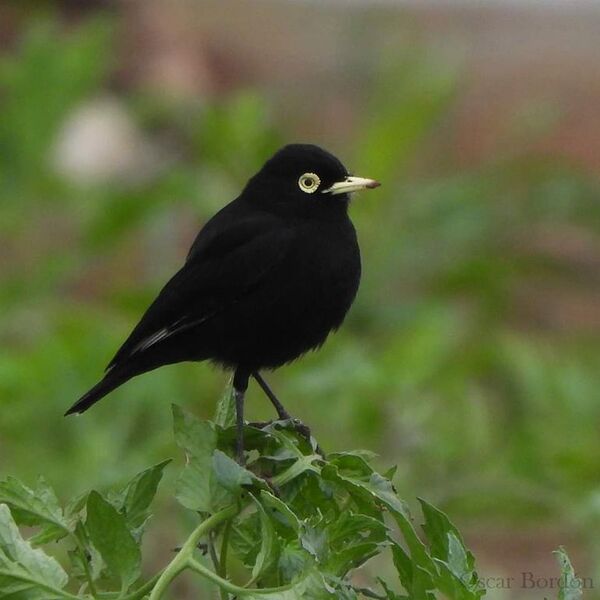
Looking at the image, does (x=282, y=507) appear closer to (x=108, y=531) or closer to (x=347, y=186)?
(x=108, y=531)

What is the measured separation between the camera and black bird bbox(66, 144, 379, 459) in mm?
4109

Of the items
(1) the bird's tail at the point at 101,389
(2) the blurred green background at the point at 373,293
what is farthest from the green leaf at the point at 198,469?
(2) the blurred green background at the point at 373,293

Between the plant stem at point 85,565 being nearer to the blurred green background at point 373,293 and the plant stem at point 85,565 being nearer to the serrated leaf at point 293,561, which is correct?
the serrated leaf at point 293,561

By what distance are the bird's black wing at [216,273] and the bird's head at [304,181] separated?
0.29ft

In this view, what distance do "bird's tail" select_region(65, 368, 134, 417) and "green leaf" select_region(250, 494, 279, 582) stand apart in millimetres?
1406

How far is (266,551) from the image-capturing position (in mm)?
2516

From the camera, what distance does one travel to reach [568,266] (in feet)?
28.7

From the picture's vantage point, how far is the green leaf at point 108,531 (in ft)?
8.29

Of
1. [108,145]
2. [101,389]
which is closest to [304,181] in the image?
[101,389]

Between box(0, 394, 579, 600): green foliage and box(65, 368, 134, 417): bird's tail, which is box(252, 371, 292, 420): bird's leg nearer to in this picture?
box(65, 368, 134, 417): bird's tail

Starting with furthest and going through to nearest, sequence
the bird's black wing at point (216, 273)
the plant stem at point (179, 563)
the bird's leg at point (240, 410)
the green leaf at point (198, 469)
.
→ the bird's black wing at point (216, 273), the bird's leg at point (240, 410), the green leaf at point (198, 469), the plant stem at point (179, 563)

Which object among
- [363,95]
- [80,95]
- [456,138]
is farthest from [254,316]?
[456,138]

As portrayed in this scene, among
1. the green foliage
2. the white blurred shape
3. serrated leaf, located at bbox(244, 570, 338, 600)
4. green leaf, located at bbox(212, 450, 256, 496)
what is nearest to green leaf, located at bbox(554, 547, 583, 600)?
the green foliage

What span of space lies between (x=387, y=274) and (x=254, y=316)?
149 inches
